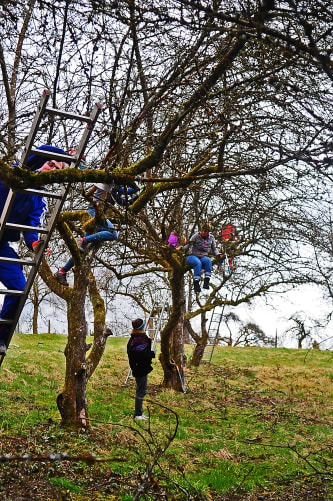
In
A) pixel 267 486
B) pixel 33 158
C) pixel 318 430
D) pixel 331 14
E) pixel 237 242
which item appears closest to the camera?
pixel 331 14

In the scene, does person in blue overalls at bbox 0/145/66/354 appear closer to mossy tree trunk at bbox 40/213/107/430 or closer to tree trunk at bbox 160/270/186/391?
mossy tree trunk at bbox 40/213/107/430

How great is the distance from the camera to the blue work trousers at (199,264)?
33.3ft

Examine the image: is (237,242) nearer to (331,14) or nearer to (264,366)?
(264,366)

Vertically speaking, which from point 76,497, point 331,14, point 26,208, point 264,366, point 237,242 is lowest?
point 76,497

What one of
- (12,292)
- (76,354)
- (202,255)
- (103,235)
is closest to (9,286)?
(12,292)

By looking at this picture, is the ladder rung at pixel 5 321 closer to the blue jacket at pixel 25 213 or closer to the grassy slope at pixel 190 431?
the blue jacket at pixel 25 213

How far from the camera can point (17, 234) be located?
466cm

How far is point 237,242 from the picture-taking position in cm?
1102

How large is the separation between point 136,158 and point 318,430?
6.17m

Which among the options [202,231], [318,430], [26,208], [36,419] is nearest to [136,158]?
[202,231]

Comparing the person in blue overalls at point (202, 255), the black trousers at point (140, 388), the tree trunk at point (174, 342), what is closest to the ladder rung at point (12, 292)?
the black trousers at point (140, 388)

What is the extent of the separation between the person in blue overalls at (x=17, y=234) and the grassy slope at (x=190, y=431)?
1.45m

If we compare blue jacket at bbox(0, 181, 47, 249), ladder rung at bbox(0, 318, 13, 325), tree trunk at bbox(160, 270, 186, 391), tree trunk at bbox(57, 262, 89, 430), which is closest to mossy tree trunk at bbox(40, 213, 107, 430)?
tree trunk at bbox(57, 262, 89, 430)

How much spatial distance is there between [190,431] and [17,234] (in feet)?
18.0
